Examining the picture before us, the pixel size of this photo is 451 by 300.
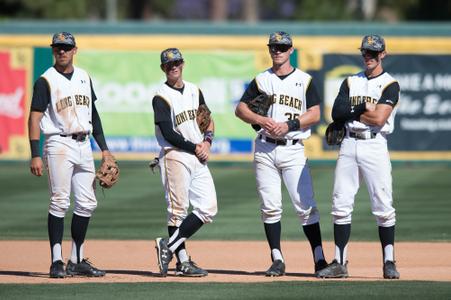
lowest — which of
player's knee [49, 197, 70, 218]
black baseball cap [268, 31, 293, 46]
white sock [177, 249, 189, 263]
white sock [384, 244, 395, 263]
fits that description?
white sock [177, 249, 189, 263]

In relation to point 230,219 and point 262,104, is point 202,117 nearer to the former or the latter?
point 262,104

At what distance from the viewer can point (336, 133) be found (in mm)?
9484

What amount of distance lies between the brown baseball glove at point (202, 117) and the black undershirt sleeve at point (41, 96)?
1.30 meters

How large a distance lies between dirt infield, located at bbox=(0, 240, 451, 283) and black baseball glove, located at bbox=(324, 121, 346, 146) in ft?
3.88

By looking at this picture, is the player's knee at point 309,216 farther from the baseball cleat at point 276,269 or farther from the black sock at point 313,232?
the baseball cleat at point 276,269

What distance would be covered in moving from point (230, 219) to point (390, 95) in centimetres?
581

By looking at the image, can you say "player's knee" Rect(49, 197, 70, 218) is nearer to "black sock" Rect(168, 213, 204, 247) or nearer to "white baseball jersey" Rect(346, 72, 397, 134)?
"black sock" Rect(168, 213, 204, 247)

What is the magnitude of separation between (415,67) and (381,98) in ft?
45.6

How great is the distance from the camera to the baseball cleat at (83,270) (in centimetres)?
966

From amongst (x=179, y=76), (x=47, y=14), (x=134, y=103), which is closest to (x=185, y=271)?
(x=179, y=76)

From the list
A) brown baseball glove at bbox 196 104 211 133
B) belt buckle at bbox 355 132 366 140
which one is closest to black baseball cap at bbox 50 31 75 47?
brown baseball glove at bbox 196 104 211 133

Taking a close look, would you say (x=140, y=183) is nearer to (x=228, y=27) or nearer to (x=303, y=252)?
(x=228, y=27)

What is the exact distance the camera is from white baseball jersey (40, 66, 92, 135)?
9531 millimetres

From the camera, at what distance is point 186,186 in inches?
380
